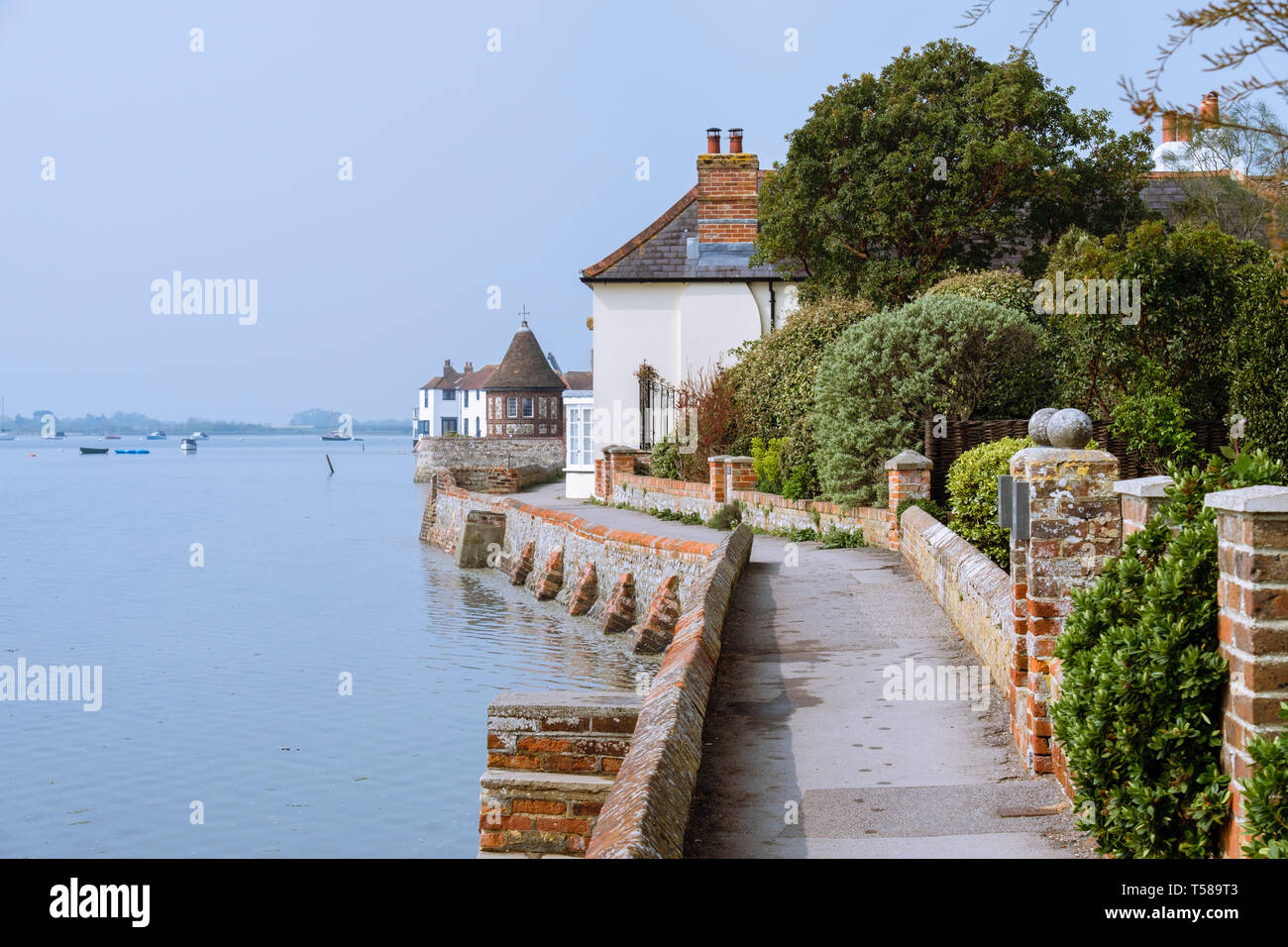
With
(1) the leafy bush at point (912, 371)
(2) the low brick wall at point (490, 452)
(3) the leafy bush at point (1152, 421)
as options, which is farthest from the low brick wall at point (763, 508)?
(2) the low brick wall at point (490, 452)

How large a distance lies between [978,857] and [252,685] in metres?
15.9

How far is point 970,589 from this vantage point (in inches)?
386

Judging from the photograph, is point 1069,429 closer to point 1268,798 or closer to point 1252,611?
point 1252,611

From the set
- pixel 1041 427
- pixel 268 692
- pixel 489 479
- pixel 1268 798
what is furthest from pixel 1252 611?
pixel 489 479

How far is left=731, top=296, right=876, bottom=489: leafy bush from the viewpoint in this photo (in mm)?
22250

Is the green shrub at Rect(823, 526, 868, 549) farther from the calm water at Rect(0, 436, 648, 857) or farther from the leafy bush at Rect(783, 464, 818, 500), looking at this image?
the calm water at Rect(0, 436, 648, 857)

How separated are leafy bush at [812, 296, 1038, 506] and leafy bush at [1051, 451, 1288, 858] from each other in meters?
12.4

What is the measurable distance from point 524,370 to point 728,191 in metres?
54.5

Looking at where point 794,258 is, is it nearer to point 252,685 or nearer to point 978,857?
point 252,685

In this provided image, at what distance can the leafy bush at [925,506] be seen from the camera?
52.2ft

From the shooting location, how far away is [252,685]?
1922 centimetres

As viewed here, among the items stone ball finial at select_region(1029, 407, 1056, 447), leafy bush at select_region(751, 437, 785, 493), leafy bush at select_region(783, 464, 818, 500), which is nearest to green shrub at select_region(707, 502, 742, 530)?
leafy bush at select_region(751, 437, 785, 493)

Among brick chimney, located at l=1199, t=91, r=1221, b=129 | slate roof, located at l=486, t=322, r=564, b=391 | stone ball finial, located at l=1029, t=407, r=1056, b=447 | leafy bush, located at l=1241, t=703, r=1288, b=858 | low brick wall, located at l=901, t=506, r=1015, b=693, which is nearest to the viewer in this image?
brick chimney, located at l=1199, t=91, r=1221, b=129
